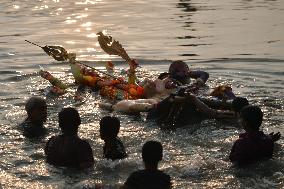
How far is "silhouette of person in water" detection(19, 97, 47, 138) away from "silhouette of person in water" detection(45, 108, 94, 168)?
4.72 ft

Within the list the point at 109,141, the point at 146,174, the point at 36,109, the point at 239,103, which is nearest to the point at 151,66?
the point at 239,103

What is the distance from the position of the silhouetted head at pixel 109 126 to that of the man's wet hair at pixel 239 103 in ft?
9.01

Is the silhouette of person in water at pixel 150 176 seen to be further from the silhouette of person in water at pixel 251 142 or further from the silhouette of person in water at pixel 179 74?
the silhouette of person in water at pixel 179 74

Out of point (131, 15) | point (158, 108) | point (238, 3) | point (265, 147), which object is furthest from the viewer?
point (238, 3)

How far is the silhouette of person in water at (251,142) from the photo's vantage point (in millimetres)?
7926

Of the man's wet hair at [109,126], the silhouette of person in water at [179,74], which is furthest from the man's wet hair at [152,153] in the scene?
the silhouette of person in water at [179,74]

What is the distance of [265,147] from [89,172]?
251 cm

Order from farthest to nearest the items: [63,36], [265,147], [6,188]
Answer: [63,36] → [265,147] → [6,188]

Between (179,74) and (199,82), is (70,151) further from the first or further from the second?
(199,82)

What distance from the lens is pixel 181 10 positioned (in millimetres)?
27734

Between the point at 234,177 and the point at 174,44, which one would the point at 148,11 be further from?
the point at 234,177

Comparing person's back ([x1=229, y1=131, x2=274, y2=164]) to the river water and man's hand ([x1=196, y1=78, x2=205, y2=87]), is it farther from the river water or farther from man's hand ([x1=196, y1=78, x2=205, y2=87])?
man's hand ([x1=196, y1=78, x2=205, y2=87])

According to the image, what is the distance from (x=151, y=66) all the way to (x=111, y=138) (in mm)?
7815

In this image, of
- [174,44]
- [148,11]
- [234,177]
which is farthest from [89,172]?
[148,11]
